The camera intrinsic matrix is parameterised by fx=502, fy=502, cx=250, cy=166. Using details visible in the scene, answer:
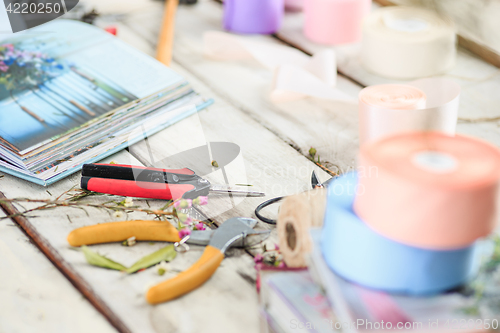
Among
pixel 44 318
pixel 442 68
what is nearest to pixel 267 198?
pixel 44 318

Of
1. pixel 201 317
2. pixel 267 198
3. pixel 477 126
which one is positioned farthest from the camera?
pixel 477 126

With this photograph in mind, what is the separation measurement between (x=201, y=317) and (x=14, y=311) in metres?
0.17

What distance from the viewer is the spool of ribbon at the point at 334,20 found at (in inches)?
35.5

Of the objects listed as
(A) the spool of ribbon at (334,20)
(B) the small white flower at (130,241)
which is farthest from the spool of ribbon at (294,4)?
(B) the small white flower at (130,241)

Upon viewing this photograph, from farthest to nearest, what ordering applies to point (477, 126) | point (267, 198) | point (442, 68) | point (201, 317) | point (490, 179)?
point (442, 68), point (477, 126), point (267, 198), point (201, 317), point (490, 179)

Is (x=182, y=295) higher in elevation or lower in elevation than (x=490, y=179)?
lower

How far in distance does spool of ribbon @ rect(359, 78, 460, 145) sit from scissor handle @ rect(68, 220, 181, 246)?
0.89 feet

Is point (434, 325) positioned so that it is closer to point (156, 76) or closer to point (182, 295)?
point (182, 295)

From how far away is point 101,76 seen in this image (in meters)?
0.77

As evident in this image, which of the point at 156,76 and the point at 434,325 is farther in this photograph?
the point at 156,76

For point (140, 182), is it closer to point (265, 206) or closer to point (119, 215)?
point (119, 215)

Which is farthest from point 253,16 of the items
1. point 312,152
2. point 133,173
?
point 133,173

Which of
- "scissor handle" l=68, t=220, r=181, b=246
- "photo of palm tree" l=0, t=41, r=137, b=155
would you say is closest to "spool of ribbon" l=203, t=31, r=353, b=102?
"photo of palm tree" l=0, t=41, r=137, b=155

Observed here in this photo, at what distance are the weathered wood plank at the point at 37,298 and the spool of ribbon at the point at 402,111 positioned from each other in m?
0.37
